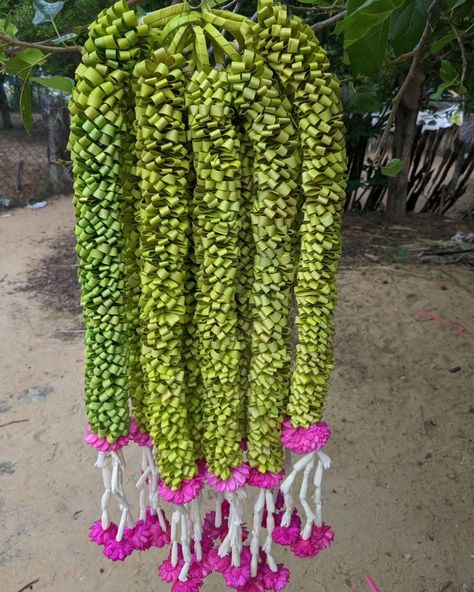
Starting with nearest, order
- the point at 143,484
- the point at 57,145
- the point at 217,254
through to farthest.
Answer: the point at 217,254, the point at 143,484, the point at 57,145

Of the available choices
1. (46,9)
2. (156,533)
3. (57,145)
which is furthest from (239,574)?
(57,145)

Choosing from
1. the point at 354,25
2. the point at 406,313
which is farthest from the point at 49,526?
the point at 406,313

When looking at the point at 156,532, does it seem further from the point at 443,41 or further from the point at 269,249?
the point at 443,41

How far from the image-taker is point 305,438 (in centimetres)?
75

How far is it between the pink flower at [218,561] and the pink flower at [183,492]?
0.48ft

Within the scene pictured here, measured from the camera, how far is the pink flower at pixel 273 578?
84 centimetres

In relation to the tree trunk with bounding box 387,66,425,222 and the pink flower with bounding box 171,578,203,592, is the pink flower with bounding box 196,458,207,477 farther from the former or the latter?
the tree trunk with bounding box 387,66,425,222

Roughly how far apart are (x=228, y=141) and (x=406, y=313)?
9.15ft

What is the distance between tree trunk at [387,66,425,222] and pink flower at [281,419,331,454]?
12.8 ft

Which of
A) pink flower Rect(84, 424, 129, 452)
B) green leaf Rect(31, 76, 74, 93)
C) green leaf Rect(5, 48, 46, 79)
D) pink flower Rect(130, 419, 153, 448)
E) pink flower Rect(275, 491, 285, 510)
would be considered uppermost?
green leaf Rect(5, 48, 46, 79)

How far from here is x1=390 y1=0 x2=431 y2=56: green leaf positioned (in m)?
0.77

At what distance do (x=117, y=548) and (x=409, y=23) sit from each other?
958 millimetres

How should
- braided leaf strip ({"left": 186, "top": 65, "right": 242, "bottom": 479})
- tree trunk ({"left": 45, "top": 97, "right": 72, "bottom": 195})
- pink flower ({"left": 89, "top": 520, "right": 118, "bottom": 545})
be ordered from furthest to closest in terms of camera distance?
tree trunk ({"left": 45, "top": 97, "right": 72, "bottom": 195}) → pink flower ({"left": 89, "top": 520, "right": 118, "bottom": 545}) → braided leaf strip ({"left": 186, "top": 65, "right": 242, "bottom": 479})

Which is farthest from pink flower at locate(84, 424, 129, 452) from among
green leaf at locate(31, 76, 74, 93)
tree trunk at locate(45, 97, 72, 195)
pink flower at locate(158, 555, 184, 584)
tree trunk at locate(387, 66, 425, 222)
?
tree trunk at locate(45, 97, 72, 195)
